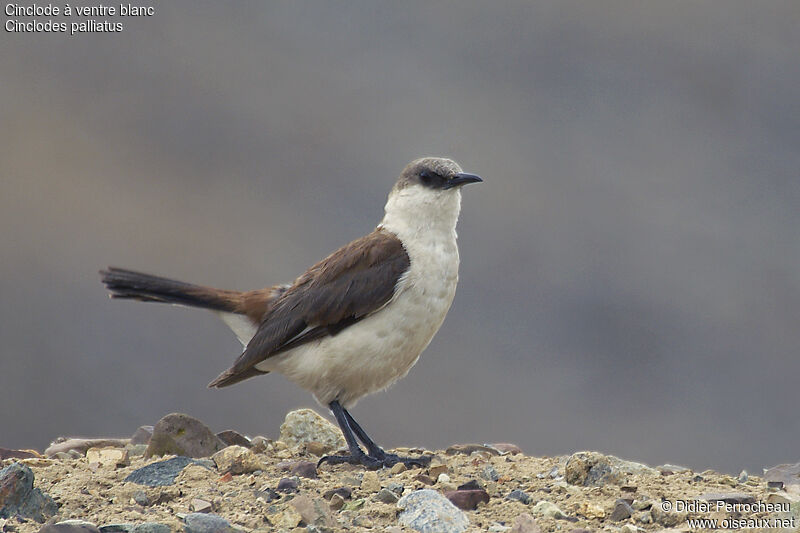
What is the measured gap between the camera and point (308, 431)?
9.38 meters

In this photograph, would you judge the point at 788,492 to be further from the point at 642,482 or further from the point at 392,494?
the point at 392,494

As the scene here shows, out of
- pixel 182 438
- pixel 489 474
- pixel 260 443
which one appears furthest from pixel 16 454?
Answer: pixel 489 474

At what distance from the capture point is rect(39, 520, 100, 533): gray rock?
6.24 metres

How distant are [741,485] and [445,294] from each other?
2.77 m

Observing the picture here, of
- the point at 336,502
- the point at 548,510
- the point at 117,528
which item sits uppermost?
the point at 548,510

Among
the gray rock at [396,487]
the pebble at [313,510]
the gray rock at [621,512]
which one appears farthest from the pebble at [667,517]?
the pebble at [313,510]

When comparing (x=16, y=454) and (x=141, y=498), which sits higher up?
(x=16, y=454)

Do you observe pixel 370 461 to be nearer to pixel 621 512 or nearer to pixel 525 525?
pixel 525 525

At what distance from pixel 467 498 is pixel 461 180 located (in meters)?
2.74

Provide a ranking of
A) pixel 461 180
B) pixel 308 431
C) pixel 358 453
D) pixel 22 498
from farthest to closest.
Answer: pixel 308 431
pixel 461 180
pixel 358 453
pixel 22 498

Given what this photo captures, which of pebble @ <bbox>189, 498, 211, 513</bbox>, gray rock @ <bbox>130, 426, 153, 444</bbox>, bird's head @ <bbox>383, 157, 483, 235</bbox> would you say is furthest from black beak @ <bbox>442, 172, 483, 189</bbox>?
gray rock @ <bbox>130, 426, 153, 444</bbox>

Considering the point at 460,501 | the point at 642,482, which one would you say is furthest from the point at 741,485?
the point at 460,501

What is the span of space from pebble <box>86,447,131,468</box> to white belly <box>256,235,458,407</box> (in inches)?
62.4

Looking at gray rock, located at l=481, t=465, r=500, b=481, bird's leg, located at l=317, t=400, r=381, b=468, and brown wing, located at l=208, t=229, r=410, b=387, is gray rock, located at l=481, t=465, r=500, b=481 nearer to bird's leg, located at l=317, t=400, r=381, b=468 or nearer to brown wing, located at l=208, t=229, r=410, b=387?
bird's leg, located at l=317, t=400, r=381, b=468
